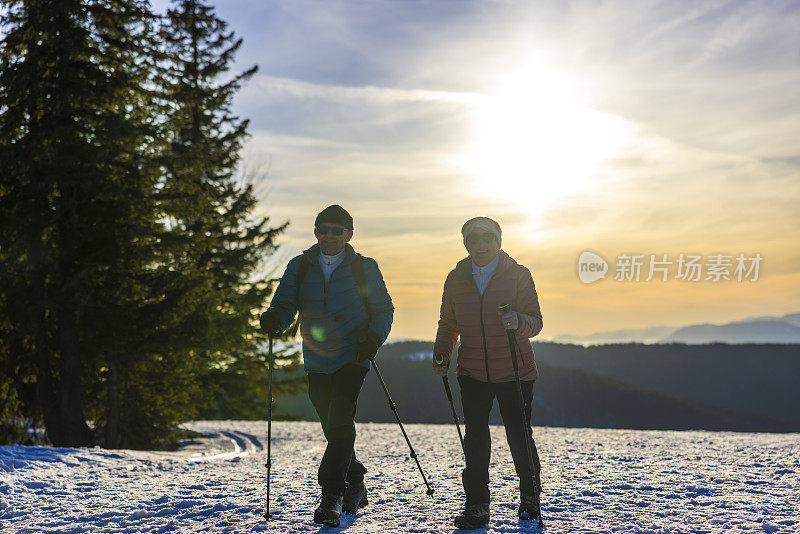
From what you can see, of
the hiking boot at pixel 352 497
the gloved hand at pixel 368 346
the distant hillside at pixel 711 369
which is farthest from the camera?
the distant hillside at pixel 711 369

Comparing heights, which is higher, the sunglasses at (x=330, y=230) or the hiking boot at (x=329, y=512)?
the sunglasses at (x=330, y=230)

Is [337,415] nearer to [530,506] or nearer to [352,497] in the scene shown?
[352,497]

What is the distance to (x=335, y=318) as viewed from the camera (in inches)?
221

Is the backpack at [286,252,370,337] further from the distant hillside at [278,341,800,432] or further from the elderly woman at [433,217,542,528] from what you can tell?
the distant hillside at [278,341,800,432]

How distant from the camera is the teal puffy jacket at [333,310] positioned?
561 centimetres

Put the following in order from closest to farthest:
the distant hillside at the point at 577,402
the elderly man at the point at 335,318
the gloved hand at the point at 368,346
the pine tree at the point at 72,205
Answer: the gloved hand at the point at 368,346, the elderly man at the point at 335,318, the pine tree at the point at 72,205, the distant hillside at the point at 577,402

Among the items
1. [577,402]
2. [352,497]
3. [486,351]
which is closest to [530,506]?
[486,351]

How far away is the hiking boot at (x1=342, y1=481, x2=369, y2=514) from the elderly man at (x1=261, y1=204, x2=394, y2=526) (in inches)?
21.1

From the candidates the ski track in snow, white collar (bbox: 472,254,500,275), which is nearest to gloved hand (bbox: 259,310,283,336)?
the ski track in snow

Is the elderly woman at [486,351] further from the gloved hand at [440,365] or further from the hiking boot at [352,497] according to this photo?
the hiking boot at [352,497]

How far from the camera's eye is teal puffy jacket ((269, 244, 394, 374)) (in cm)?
561

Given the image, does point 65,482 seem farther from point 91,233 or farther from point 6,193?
point 6,193

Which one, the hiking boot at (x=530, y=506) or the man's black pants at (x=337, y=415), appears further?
the hiking boot at (x=530, y=506)

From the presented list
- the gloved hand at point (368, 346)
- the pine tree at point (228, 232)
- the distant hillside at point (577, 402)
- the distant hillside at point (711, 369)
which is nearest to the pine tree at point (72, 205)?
the pine tree at point (228, 232)
